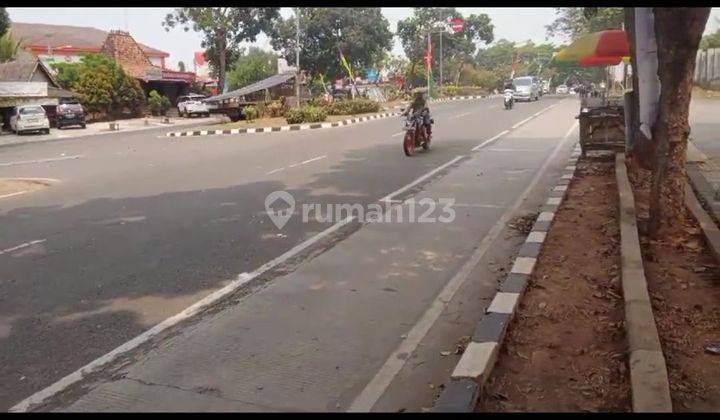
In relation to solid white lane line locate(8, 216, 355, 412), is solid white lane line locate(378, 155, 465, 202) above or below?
above

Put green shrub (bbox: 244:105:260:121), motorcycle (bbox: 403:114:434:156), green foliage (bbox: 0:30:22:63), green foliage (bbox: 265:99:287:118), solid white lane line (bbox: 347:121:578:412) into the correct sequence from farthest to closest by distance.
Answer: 1. green foliage (bbox: 0:30:22:63)
2. green foliage (bbox: 265:99:287:118)
3. green shrub (bbox: 244:105:260:121)
4. motorcycle (bbox: 403:114:434:156)
5. solid white lane line (bbox: 347:121:578:412)

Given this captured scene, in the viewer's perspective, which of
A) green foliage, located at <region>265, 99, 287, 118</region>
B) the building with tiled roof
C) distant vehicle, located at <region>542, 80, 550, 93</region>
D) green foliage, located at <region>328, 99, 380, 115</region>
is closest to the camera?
green foliage, located at <region>265, 99, 287, 118</region>

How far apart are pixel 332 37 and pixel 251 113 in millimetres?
16599

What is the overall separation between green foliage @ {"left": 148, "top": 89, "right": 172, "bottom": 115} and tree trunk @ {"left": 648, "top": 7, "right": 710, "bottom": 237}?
37747mm

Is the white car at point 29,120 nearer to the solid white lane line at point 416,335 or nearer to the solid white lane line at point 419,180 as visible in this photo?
the solid white lane line at point 419,180

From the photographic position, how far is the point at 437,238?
6953mm

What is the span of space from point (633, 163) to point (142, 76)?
120ft

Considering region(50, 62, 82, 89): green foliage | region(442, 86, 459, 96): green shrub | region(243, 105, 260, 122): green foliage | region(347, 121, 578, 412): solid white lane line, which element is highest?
region(50, 62, 82, 89): green foliage

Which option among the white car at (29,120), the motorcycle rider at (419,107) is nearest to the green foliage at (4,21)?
the white car at (29,120)

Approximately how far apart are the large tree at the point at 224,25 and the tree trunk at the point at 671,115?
1472 inches

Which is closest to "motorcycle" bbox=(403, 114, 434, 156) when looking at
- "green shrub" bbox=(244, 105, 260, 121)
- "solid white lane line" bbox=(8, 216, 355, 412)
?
"solid white lane line" bbox=(8, 216, 355, 412)

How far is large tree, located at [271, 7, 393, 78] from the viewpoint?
→ 142ft

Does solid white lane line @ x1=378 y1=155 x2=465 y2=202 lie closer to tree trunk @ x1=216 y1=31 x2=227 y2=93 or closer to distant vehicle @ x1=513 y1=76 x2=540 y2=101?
tree trunk @ x1=216 y1=31 x2=227 y2=93

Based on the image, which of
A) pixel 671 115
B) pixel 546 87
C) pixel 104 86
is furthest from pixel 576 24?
pixel 671 115
